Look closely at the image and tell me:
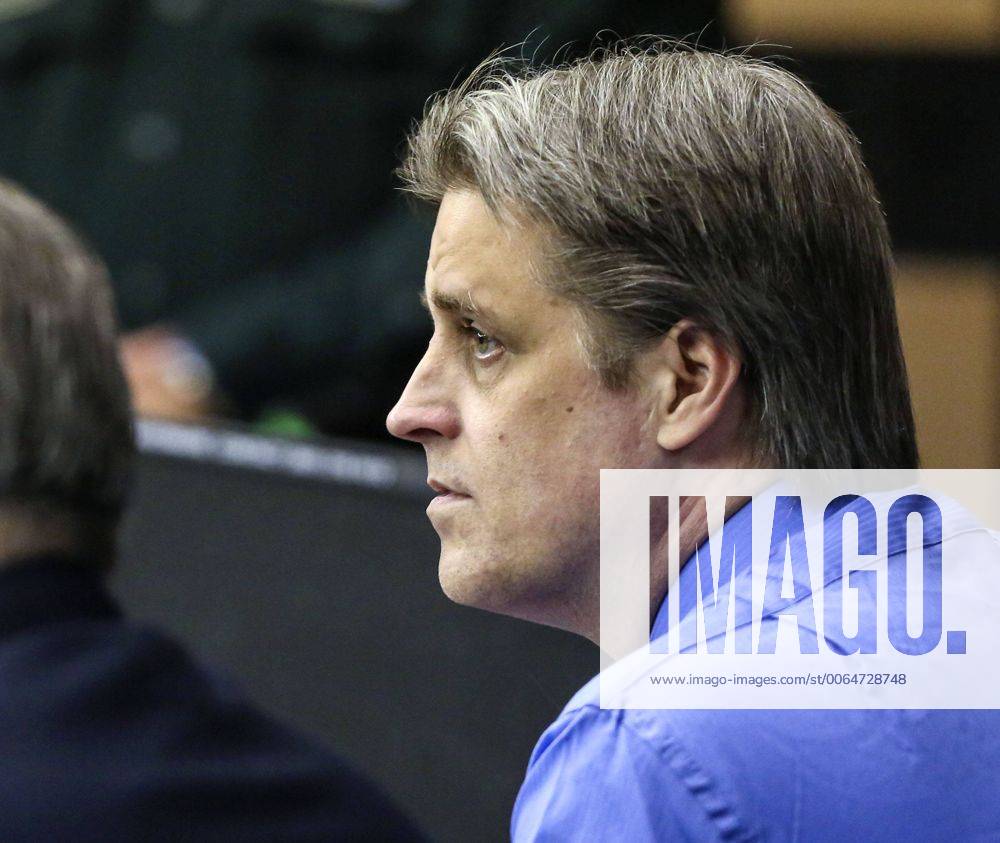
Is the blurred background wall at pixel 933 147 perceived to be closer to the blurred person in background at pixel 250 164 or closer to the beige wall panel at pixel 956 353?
the beige wall panel at pixel 956 353

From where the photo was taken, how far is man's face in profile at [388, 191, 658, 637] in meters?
1.10

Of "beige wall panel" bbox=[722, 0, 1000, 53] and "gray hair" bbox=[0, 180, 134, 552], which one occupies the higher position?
"beige wall panel" bbox=[722, 0, 1000, 53]

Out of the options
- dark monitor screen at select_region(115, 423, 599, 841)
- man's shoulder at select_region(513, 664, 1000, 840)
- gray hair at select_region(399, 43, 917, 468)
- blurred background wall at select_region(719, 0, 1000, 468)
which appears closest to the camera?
man's shoulder at select_region(513, 664, 1000, 840)

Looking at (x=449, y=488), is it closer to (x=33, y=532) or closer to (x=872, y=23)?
(x=33, y=532)

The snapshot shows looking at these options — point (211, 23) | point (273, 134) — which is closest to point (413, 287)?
point (273, 134)

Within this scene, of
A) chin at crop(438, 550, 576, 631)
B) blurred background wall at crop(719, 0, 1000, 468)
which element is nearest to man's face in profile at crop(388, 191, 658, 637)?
chin at crop(438, 550, 576, 631)

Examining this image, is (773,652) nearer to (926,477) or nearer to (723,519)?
(723,519)

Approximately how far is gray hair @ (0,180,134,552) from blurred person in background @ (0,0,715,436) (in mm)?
1354

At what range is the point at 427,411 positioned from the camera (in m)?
1.17

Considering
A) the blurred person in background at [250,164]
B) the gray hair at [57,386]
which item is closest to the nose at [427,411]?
the gray hair at [57,386]

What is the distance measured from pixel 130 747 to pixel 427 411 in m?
0.34

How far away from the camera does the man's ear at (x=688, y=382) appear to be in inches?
42.1

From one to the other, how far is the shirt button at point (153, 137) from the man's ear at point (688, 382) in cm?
222

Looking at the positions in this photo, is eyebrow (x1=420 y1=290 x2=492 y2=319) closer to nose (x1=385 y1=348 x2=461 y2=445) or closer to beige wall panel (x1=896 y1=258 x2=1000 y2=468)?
nose (x1=385 y1=348 x2=461 y2=445)
